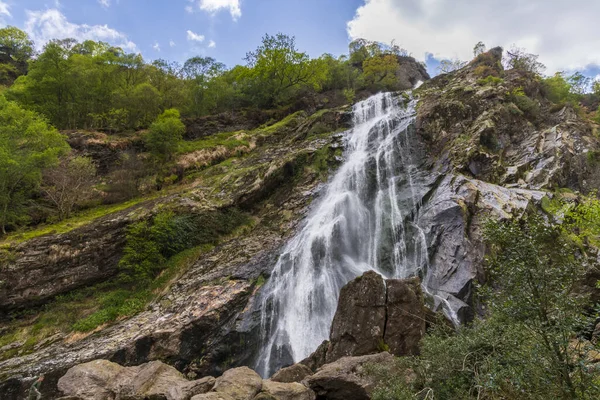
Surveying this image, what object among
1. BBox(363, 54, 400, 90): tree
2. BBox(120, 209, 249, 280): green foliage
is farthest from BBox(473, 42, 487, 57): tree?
BBox(120, 209, 249, 280): green foliage

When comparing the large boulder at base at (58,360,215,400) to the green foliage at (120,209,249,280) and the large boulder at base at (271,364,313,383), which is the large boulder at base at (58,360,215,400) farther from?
the green foliage at (120,209,249,280)

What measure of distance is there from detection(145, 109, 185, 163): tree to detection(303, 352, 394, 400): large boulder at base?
73.9ft

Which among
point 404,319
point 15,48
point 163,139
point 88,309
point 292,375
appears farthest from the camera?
point 15,48

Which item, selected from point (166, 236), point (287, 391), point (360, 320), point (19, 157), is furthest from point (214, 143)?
point (287, 391)

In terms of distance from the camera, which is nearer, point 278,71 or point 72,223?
point 72,223

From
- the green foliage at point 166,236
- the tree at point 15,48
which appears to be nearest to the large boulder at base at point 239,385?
the green foliage at point 166,236

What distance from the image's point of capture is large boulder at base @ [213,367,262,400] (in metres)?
7.12

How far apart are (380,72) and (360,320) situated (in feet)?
143

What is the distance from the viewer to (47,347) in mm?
13391

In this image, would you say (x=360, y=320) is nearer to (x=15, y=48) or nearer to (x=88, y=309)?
(x=88, y=309)

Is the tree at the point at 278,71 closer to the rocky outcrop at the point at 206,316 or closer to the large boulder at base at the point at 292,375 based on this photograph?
the rocky outcrop at the point at 206,316

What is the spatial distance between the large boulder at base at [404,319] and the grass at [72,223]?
1745 cm

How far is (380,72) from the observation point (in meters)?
46.4

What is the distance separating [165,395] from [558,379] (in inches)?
310
